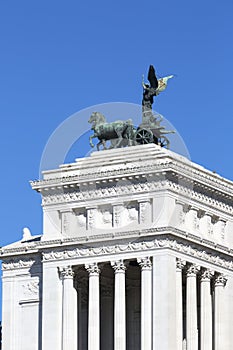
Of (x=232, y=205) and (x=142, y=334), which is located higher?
(x=232, y=205)

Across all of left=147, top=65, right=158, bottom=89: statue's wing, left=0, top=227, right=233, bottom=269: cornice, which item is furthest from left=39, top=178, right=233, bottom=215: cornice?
left=147, top=65, right=158, bottom=89: statue's wing

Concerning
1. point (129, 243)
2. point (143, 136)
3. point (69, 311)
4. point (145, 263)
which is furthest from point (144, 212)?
point (69, 311)

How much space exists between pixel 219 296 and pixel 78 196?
1022 cm

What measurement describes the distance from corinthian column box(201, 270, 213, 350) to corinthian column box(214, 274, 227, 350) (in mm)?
735

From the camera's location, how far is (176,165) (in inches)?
3939

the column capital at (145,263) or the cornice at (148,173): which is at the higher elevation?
the cornice at (148,173)

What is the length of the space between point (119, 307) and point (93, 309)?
5.58 ft

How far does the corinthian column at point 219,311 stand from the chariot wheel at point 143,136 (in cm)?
903

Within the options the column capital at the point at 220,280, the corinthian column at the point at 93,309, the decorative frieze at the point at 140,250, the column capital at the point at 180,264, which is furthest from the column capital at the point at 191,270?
the corinthian column at the point at 93,309

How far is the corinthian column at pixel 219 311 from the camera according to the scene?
10238cm

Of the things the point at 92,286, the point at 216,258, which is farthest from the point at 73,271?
the point at 216,258

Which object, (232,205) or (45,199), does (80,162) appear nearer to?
(45,199)

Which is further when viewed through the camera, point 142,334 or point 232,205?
point 232,205

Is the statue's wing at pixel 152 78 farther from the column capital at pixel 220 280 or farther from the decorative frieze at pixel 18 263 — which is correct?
the decorative frieze at pixel 18 263
